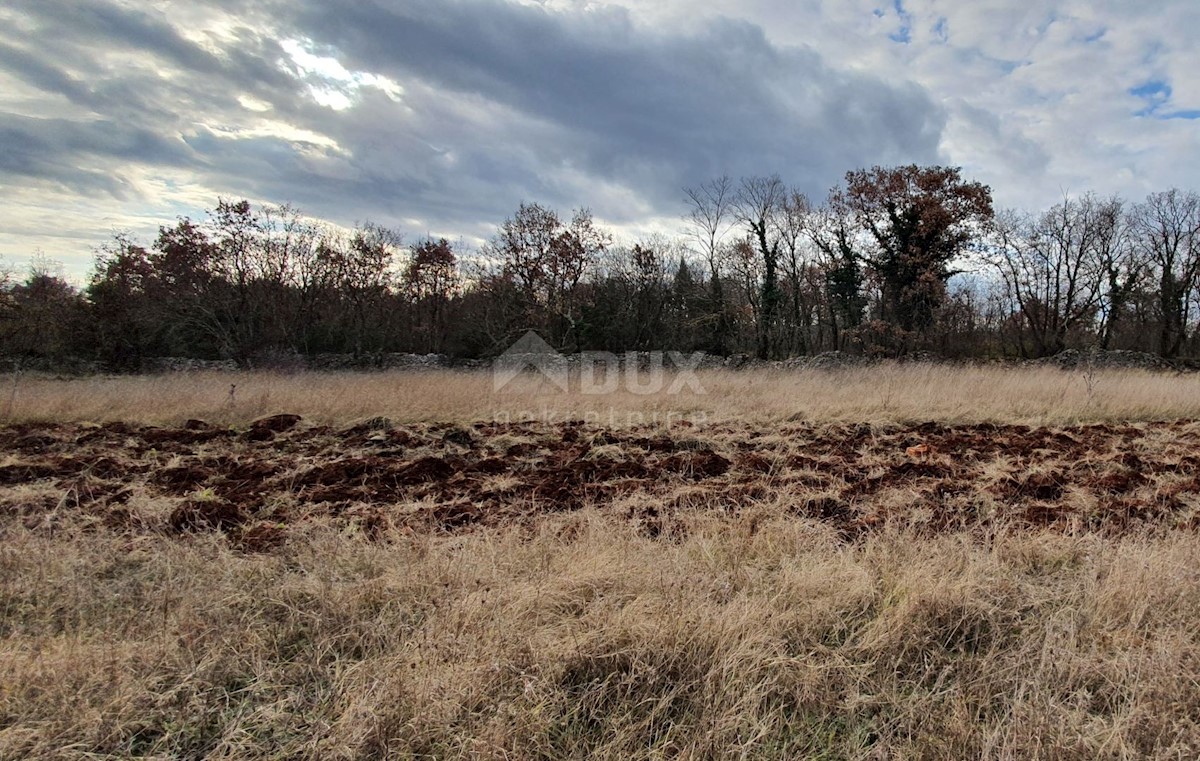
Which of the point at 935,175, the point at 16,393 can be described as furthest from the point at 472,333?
the point at 935,175

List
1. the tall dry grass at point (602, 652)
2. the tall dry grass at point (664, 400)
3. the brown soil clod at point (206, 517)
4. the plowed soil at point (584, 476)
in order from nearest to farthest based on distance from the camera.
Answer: the tall dry grass at point (602, 652), the brown soil clod at point (206, 517), the plowed soil at point (584, 476), the tall dry grass at point (664, 400)

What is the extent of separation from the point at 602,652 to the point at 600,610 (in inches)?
10.8

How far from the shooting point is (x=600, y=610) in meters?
2.56

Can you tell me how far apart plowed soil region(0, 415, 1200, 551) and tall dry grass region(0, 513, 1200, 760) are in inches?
28.5

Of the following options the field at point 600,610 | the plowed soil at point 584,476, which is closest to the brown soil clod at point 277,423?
the plowed soil at point 584,476

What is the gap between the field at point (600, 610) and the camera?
1.92 meters

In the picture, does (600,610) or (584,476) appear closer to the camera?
(600,610)

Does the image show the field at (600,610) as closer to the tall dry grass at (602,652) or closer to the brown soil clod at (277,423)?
the tall dry grass at (602,652)

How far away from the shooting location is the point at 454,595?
107 inches

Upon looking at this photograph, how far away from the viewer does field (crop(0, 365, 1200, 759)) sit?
192cm

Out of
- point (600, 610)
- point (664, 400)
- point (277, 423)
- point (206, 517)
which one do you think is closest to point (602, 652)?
point (600, 610)

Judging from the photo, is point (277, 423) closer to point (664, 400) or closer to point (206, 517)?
point (206, 517)

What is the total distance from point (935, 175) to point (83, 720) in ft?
89.1

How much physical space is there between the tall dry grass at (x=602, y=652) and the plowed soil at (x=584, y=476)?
0.72 meters
